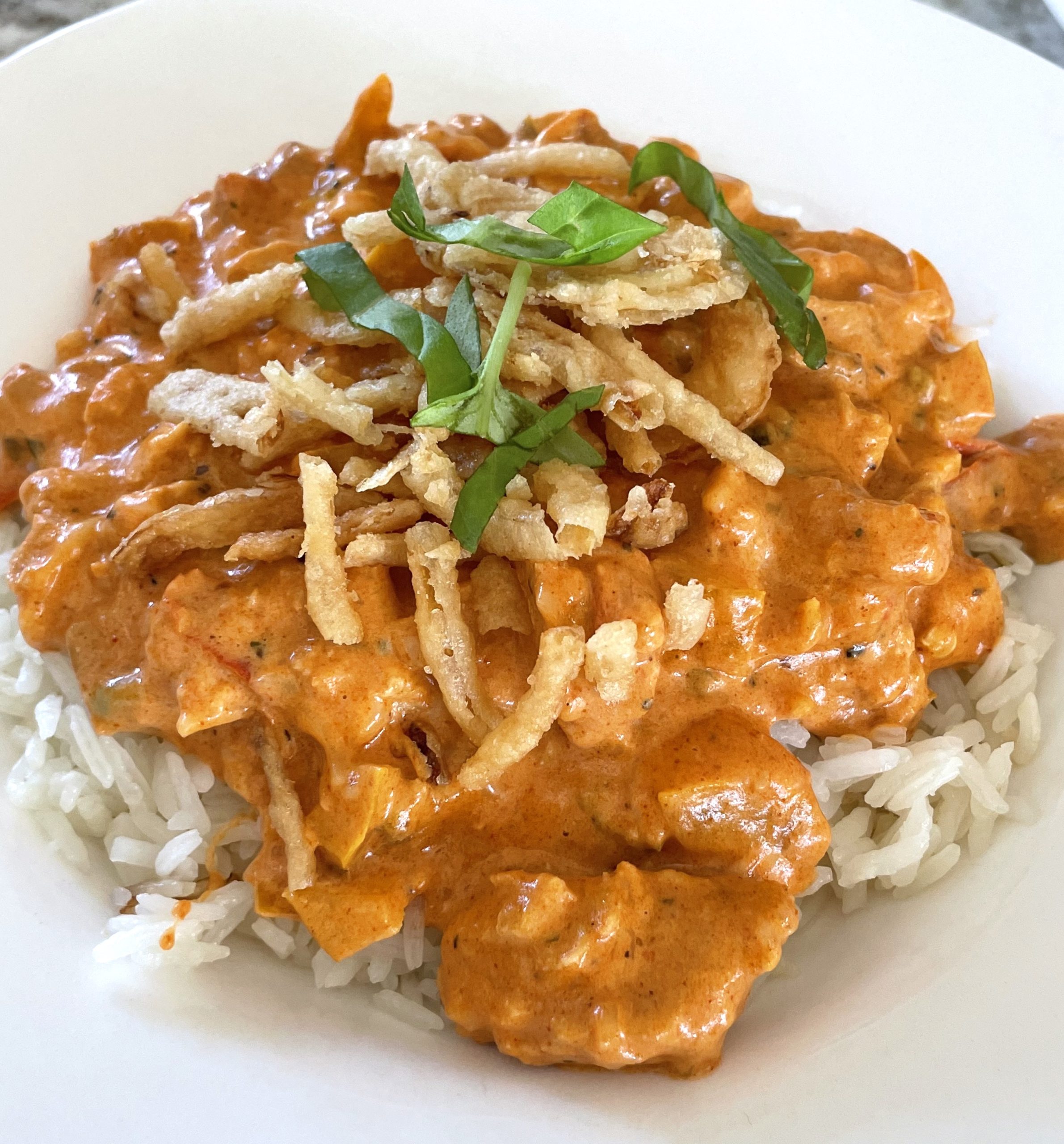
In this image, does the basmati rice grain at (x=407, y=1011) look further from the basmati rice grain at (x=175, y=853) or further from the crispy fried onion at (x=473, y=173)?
the crispy fried onion at (x=473, y=173)

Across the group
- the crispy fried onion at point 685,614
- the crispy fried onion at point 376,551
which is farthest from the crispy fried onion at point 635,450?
the crispy fried onion at point 376,551

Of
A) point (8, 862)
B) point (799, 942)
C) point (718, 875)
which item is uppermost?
point (718, 875)

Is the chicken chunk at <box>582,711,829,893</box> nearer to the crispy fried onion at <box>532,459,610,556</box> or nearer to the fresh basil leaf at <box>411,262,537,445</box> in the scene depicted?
the crispy fried onion at <box>532,459,610,556</box>

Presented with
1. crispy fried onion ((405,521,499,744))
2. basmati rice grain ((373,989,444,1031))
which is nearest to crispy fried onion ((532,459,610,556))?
crispy fried onion ((405,521,499,744))

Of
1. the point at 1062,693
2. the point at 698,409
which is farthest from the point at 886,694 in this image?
the point at 698,409

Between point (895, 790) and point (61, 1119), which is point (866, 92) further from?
point (61, 1119)

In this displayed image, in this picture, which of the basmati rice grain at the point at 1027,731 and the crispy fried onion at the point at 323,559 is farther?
the basmati rice grain at the point at 1027,731
